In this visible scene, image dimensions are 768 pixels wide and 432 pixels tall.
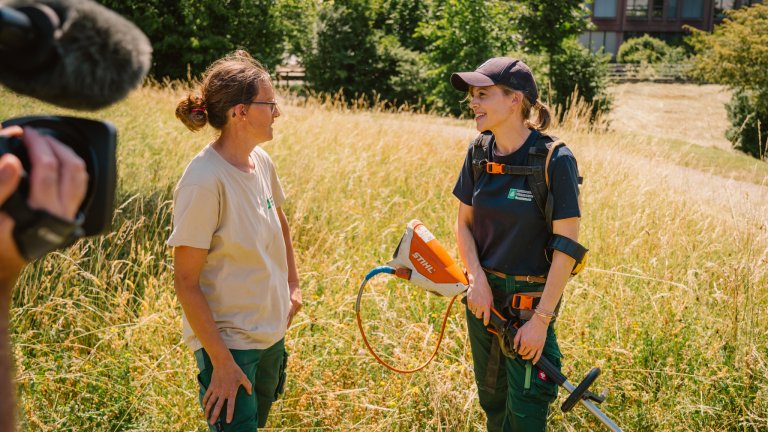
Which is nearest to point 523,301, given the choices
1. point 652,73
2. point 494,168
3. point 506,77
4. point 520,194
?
point 520,194

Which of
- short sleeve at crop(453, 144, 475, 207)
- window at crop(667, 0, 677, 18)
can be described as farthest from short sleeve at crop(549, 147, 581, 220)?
window at crop(667, 0, 677, 18)

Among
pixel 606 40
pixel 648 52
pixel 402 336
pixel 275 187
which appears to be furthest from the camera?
pixel 606 40

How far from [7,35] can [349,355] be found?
283 centimetres

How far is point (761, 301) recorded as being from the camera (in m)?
3.65

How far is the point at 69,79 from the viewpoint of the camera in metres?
0.99

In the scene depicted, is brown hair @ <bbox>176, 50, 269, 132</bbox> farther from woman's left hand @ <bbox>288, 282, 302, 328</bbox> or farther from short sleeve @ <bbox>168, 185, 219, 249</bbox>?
woman's left hand @ <bbox>288, 282, 302, 328</bbox>

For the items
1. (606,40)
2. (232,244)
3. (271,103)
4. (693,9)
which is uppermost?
(271,103)

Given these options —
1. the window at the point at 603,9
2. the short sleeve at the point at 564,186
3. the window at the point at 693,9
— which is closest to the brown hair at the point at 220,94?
the short sleeve at the point at 564,186

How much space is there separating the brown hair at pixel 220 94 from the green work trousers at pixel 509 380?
1.29m

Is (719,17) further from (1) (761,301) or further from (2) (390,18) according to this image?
(1) (761,301)

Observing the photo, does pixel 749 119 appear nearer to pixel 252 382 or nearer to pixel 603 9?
pixel 252 382

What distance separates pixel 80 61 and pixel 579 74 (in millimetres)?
21231

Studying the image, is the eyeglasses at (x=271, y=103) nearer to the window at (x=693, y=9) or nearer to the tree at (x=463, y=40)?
the tree at (x=463, y=40)

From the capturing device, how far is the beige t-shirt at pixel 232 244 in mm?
2143
